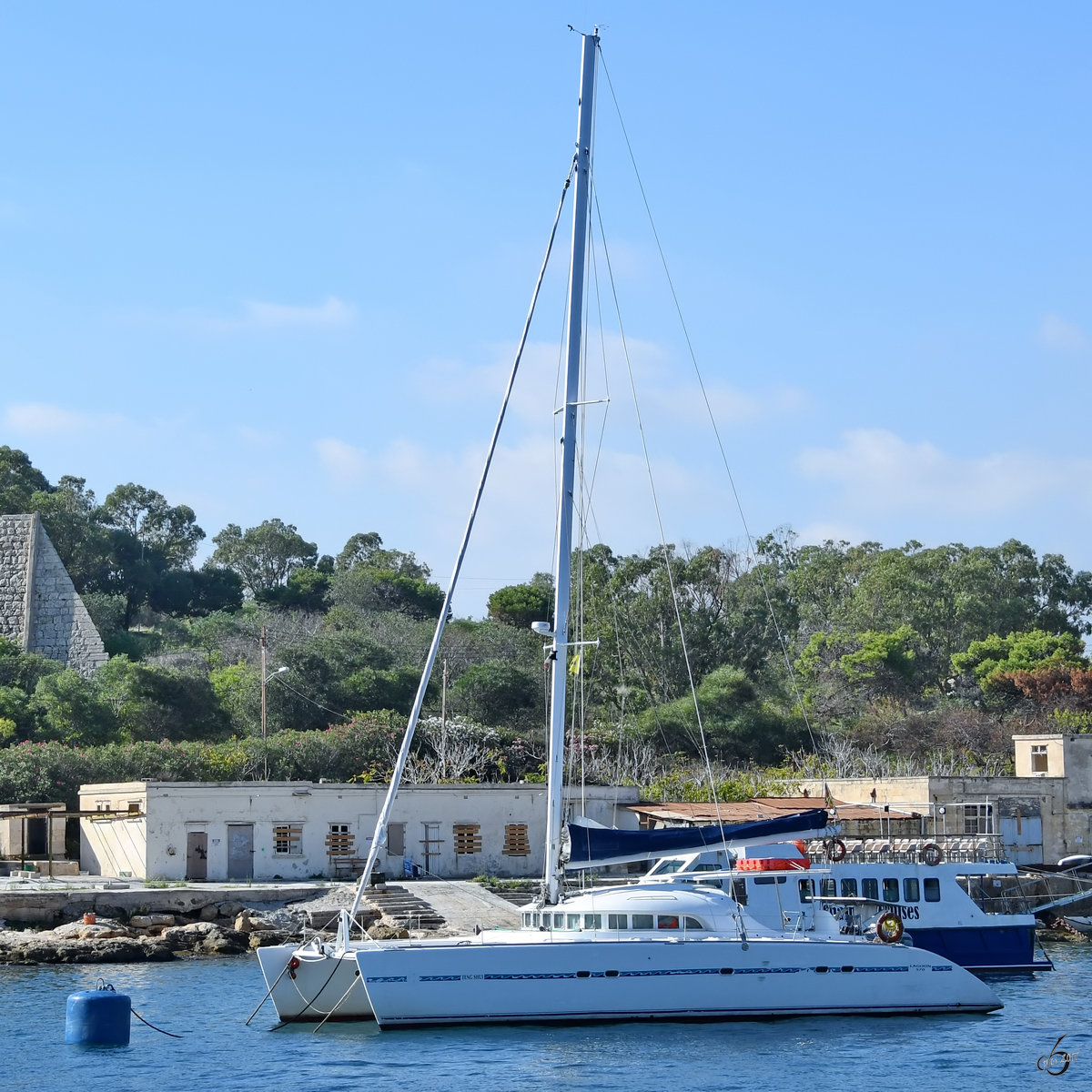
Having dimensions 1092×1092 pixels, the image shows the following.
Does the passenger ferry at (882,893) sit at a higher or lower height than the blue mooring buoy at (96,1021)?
higher

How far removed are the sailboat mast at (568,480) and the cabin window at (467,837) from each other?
1726 centimetres

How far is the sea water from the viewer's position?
21.6 m

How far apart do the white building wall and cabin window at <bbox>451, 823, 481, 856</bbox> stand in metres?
0.06

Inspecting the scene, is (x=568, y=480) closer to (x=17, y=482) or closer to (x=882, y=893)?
(x=882, y=893)

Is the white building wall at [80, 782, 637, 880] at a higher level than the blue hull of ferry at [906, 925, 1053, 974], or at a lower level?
higher

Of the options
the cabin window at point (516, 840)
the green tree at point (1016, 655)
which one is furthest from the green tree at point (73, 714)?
the green tree at point (1016, 655)

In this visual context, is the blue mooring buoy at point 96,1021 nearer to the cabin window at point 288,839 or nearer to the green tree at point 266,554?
the cabin window at point 288,839

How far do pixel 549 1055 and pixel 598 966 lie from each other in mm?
1813

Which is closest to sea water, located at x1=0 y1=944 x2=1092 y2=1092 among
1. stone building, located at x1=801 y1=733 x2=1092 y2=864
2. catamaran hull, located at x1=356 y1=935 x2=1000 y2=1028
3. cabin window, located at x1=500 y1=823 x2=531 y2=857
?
catamaran hull, located at x1=356 y1=935 x2=1000 y2=1028

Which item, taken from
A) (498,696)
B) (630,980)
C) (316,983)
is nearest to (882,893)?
(630,980)

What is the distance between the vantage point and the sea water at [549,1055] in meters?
21.6

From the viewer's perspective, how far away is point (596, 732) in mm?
58531

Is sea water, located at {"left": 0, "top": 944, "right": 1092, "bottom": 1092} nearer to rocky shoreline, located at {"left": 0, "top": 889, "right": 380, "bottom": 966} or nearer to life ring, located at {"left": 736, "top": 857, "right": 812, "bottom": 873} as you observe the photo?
life ring, located at {"left": 736, "top": 857, "right": 812, "bottom": 873}

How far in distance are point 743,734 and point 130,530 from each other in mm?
51970
